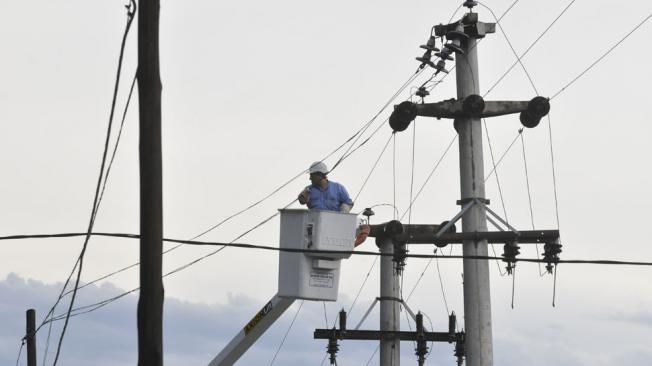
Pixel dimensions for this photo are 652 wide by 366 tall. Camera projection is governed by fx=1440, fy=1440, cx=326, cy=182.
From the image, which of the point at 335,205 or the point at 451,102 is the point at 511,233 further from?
the point at 335,205

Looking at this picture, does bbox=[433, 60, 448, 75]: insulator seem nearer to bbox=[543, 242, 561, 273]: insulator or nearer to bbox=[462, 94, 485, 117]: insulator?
bbox=[462, 94, 485, 117]: insulator

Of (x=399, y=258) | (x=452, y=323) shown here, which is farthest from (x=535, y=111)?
(x=452, y=323)

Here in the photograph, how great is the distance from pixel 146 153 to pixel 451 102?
9486 millimetres

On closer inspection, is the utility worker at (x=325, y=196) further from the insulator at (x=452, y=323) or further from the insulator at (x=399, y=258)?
the insulator at (x=452, y=323)

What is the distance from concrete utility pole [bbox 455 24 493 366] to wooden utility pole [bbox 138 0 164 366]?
909cm

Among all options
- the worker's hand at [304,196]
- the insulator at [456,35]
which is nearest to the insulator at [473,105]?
the insulator at [456,35]

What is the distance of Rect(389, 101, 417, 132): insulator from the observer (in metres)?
24.2

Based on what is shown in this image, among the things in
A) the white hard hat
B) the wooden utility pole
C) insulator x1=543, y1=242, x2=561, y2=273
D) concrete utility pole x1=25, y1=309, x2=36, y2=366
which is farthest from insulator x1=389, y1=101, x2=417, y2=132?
concrete utility pole x1=25, y1=309, x2=36, y2=366

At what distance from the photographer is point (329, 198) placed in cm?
1897

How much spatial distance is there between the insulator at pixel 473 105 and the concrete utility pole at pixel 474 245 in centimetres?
23

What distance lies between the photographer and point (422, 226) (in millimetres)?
25188

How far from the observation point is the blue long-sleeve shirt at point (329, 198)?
18.9 metres

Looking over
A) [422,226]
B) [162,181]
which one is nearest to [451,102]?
[422,226]

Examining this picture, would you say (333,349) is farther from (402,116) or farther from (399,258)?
(402,116)
